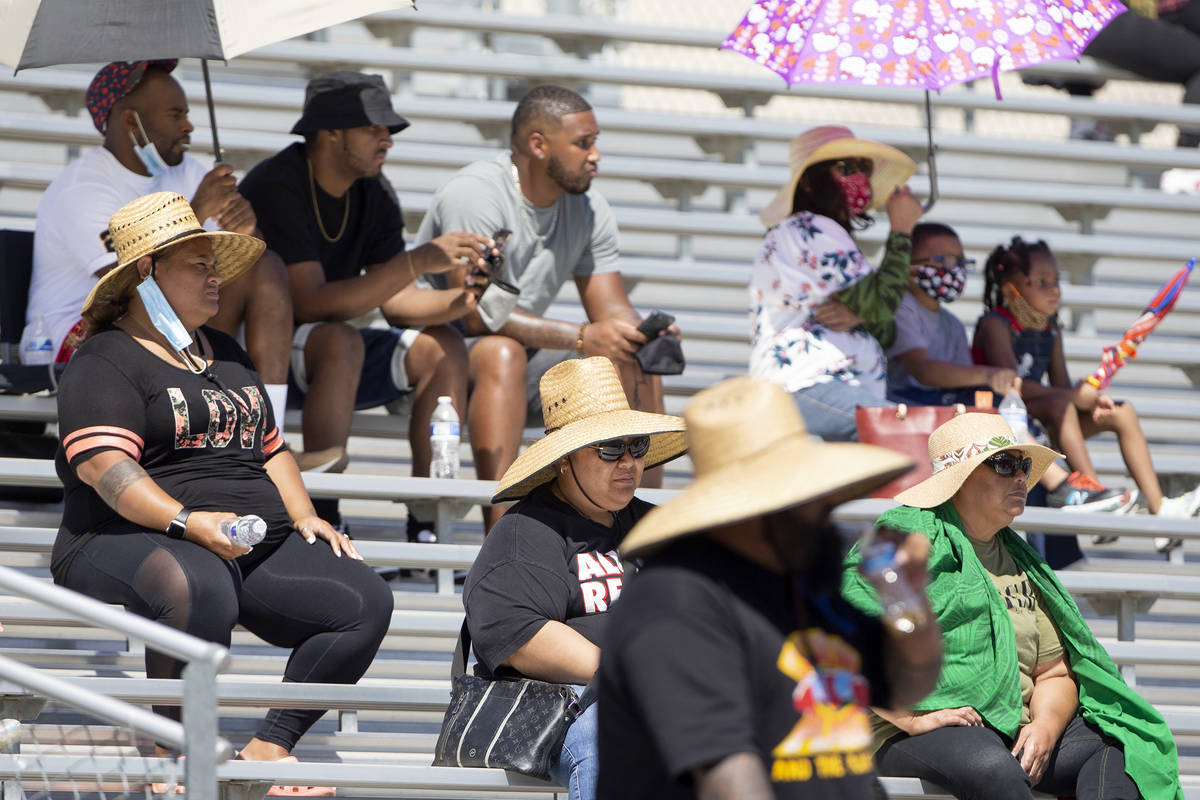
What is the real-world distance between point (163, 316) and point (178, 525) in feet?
1.59

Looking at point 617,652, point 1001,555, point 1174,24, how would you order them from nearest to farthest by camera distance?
point 617,652 < point 1001,555 < point 1174,24

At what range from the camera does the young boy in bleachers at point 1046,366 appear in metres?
5.18

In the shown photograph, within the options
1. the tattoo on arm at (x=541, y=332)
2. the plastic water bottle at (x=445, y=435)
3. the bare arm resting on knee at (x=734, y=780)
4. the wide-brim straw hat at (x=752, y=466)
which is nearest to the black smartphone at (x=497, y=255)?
the tattoo on arm at (x=541, y=332)

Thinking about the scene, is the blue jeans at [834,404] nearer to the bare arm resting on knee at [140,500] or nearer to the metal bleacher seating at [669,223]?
the metal bleacher seating at [669,223]

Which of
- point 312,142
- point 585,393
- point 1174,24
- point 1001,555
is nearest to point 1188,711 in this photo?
point 1001,555

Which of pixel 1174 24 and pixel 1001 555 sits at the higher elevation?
pixel 1174 24

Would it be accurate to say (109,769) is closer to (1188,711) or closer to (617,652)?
(617,652)

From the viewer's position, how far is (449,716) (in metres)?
3.07

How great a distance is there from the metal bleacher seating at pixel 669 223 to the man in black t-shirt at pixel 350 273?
27 cm

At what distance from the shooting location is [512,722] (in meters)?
2.98

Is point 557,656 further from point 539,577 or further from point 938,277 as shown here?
point 938,277

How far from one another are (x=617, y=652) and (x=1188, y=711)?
10.9 feet

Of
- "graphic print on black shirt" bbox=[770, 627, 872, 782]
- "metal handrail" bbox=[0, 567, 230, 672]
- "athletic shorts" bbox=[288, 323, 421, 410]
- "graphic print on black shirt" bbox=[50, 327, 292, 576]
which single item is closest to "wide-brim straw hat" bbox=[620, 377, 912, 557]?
"graphic print on black shirt" bbox=[770, 627, 872, 782]

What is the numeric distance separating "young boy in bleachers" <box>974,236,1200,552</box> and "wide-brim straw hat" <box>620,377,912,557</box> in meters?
3.46
